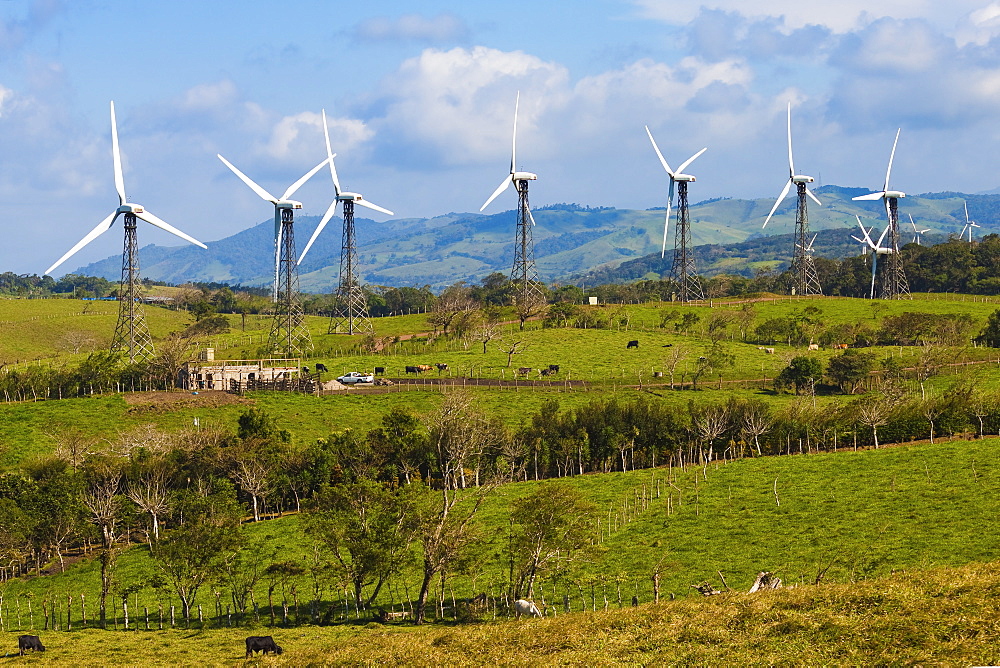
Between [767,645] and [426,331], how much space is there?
132 m

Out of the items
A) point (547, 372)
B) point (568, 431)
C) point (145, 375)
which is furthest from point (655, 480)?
point (145, 375)

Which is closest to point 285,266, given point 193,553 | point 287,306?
point 287,306

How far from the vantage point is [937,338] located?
134 m

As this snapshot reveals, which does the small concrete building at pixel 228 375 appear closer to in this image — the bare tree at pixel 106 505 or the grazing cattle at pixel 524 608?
the bare tree at pixel 106 505

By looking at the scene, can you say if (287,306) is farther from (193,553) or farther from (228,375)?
(193,553)

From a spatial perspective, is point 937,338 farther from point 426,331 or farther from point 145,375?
point 145,375

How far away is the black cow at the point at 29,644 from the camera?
44.2 metres

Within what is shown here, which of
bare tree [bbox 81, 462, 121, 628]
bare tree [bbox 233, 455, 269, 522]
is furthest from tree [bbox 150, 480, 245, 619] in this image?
bare tree [bbox 233, 455, 269, 522]

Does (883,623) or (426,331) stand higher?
(426,331)

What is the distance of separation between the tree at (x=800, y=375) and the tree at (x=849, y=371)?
1.64 metres

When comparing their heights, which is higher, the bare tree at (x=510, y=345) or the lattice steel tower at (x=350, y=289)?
the lattice steel tower at (x=350, y=289)

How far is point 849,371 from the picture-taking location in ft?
364

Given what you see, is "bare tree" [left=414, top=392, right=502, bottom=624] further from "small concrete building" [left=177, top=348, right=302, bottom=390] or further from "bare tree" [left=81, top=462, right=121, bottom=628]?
"small concrete building" [left=177, top=348, right=302, bottom=390]

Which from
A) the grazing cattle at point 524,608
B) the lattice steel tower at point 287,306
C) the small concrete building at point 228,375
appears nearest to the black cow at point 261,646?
the grazing cattle at point 524,608
